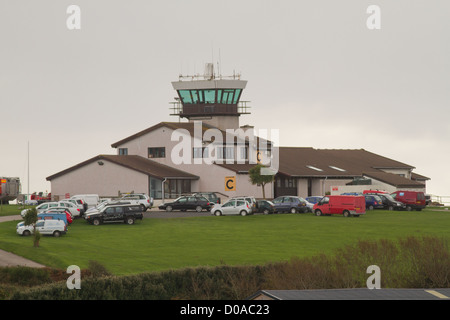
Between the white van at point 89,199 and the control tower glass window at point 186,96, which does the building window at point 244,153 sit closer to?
the control tower glass window at point 186,96

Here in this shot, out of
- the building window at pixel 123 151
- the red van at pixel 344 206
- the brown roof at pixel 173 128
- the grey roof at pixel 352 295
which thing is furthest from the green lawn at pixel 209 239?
the building window at pixel 123 151

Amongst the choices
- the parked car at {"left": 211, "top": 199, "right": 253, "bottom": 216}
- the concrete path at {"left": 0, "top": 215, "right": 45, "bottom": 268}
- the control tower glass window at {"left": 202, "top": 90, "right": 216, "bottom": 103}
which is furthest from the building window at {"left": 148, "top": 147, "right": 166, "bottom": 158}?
the concrete path at {"left": 0, "top": 215, "right": 45, "bottom": 268}

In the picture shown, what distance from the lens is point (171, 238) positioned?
162 ft

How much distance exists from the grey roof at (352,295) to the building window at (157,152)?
70.2 meters

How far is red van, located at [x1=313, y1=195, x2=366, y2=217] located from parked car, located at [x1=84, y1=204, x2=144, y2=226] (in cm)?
1633

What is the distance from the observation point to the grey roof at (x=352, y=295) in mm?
19016

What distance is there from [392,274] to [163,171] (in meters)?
57.9

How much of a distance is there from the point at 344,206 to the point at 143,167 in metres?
26.5

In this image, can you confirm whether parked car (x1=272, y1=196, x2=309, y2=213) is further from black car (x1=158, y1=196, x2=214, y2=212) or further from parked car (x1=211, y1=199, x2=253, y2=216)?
black car (x1=158, y1=196, x2=214, y2=212)

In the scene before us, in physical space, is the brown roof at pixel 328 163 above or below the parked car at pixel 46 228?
above

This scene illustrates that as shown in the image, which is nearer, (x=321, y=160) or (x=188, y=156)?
(x=188, y=156)

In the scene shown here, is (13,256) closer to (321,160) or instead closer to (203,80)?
(203,80)

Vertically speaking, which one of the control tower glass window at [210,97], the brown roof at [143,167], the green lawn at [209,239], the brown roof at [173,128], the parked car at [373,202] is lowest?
the green lawn at [209,239]
